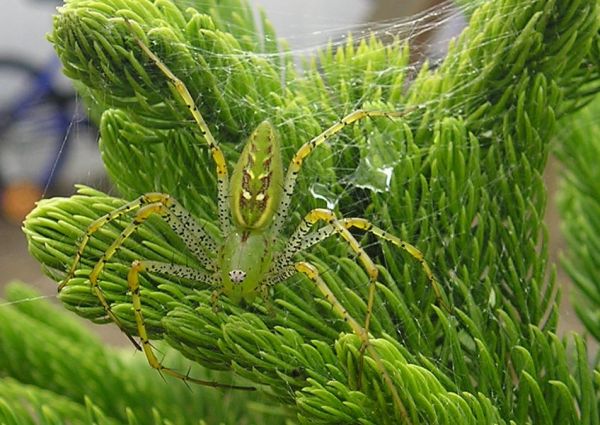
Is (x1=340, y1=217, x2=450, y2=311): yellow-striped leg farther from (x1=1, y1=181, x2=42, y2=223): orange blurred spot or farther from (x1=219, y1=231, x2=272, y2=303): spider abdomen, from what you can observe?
(x1=1, y1=181, x2=42, y2=223): orange blurred spot

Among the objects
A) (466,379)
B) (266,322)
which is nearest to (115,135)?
(266,322)

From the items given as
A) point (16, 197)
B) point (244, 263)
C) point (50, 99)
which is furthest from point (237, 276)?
point (16, 197)

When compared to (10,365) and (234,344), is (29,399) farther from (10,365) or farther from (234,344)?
(234,344)

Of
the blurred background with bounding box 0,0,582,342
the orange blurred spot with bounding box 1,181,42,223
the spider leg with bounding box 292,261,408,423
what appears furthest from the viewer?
the orange blurred spot with bounding box 1,181,42,223

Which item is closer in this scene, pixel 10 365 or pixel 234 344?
pixel 234 344

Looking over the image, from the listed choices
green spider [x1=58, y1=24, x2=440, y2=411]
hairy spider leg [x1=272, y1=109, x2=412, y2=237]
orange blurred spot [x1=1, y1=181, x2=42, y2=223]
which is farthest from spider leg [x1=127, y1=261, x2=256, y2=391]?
orange blurred spot [x1=1, y1=181, x2=42, y2=223]

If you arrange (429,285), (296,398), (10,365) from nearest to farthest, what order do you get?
(296,398) → (429,285) → (10,365)
